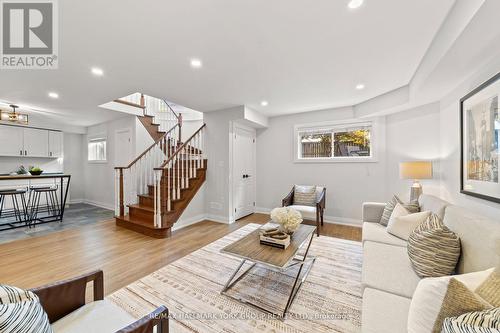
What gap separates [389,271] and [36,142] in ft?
26.3

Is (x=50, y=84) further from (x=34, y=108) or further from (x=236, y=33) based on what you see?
(x=236, y=33)

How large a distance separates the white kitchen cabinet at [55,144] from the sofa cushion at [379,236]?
786 cm

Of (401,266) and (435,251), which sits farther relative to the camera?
(401,266)

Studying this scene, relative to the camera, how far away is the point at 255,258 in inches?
68.7

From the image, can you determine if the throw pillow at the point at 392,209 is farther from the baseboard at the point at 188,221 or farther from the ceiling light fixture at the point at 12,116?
the ceiling light fixture at the point at 12,116

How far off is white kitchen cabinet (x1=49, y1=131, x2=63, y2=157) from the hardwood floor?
3432mm

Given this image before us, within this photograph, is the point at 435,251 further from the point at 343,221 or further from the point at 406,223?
the point at 343,221

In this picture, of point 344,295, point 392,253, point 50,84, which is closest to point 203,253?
point 344,295

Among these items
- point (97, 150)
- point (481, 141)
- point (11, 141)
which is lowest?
point (481, 141)

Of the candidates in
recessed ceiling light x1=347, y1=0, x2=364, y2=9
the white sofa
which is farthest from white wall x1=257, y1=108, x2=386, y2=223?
recessed ceiling light x1=347, y1=0, x2=364, y2=9

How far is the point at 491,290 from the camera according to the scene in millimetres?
892

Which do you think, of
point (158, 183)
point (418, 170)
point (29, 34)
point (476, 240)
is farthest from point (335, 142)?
point (29, 34)

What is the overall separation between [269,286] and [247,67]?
2591mm

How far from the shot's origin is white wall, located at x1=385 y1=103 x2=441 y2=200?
3254 millimetres
